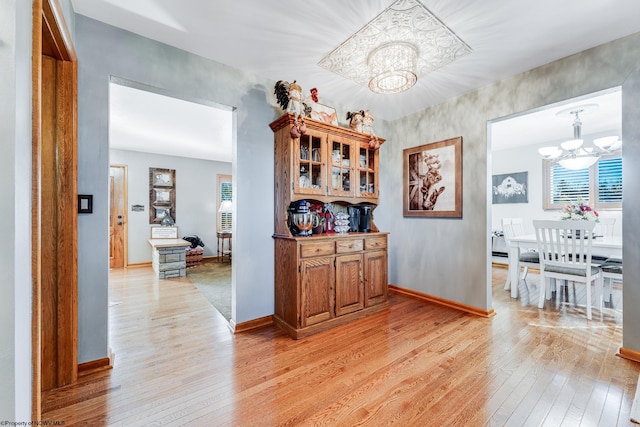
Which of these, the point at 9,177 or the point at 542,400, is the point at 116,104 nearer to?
the point at 9,177

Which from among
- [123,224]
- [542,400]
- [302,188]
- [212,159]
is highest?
[212,159]

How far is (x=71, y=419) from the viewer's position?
1502mm

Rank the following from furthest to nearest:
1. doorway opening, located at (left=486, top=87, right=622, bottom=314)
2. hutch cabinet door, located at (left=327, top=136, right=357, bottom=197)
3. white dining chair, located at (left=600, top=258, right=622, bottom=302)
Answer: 1. doorway opening, located at (left=486, top=87, right=622, bottom=314)
2. white dining chair, located at (left=600, top=258, right=622, bottom=302)
3. hutch cabinet door, located at (left=327, top=136, right=357, bottom=197)

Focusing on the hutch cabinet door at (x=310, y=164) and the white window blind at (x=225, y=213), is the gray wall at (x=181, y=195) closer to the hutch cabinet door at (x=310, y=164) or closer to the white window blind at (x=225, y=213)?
the white window blind at (x=225, y=213)

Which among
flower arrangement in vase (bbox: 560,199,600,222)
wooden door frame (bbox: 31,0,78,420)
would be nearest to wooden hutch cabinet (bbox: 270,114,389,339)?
wooden door frame (bbox: 31,0,78,420)

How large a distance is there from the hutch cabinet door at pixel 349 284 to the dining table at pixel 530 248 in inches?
88.6

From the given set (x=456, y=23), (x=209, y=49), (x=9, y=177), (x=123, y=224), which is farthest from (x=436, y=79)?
(x=123, y=224)

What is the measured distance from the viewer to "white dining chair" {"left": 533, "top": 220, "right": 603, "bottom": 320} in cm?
286

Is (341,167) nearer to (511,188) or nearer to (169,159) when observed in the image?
(511,188)

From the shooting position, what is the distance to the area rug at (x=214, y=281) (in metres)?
3.40

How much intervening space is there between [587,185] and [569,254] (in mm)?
2444

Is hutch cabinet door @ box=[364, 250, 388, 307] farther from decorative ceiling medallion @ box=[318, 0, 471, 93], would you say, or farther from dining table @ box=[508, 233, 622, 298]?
dining table @ box=[508, 233, 622, 298]

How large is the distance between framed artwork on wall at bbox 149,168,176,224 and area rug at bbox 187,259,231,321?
1413 mm

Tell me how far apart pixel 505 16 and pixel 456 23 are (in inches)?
12.7
